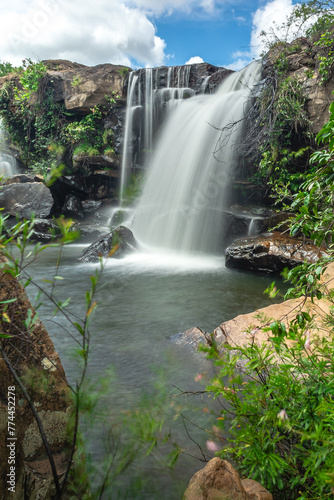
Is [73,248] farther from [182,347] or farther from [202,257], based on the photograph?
[182,347]

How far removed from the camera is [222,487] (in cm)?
148

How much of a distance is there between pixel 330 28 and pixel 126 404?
373 inches

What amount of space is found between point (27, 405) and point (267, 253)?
20.7 feet

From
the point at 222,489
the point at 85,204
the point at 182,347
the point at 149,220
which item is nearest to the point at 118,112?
the point at 85,204

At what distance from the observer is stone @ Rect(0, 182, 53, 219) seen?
12266mm

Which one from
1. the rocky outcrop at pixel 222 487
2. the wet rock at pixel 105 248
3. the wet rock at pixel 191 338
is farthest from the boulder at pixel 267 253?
the rocky outcrop at pixel 222 487

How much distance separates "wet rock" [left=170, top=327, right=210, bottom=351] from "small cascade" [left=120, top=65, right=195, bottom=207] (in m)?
10.1

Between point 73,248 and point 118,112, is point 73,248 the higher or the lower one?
the lower one

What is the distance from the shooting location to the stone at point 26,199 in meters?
12.3

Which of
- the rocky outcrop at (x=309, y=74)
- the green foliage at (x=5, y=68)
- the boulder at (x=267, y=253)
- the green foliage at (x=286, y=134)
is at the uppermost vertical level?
the green foliage at (x=5, y=68)

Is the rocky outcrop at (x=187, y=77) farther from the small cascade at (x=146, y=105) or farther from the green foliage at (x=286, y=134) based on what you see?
the green foliage at (x=286, y=134)

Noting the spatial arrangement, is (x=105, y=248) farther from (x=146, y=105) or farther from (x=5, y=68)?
(x=5, y=68)

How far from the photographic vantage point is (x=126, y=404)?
2.78m

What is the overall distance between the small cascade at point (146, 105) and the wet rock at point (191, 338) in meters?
10.1
